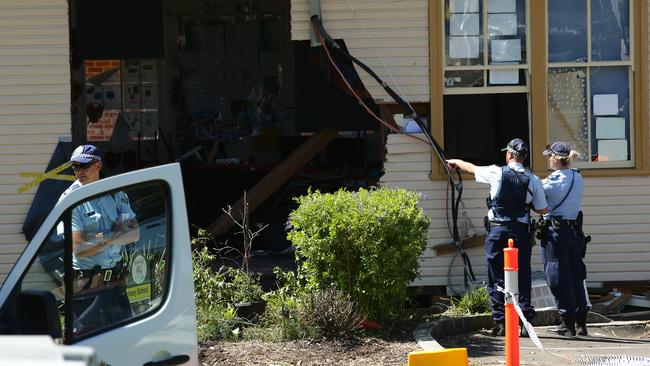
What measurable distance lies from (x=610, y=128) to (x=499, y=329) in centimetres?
296

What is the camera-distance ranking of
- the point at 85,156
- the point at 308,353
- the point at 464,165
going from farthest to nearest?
1. the point at 464,165
2. the point at 308,353
3. the point at 85,156

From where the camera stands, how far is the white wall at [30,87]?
1127cm

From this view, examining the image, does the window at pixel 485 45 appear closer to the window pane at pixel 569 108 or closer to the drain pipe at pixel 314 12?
the window pane at pixel 569 108

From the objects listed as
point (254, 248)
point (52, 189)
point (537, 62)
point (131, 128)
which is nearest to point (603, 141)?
point (537, 62)

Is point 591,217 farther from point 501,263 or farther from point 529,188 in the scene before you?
point 501,263

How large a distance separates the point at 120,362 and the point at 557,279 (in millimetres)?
5962

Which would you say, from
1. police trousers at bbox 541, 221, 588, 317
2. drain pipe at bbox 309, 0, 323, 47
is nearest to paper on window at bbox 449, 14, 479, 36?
drain pipe at bbox 309, 0, 323, 47

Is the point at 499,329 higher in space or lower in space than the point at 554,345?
higher

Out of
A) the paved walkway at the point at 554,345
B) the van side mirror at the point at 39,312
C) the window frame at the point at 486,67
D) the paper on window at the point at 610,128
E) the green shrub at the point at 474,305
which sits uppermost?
the window frame at the point at 486,67

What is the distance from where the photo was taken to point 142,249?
16.9 ft

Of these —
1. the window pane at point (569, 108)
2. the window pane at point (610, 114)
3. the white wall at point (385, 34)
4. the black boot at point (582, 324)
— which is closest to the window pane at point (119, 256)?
the black boot at point (582, 324)

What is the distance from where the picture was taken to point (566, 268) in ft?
32.2

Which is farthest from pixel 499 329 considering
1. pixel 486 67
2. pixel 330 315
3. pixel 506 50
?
pixel 506 50

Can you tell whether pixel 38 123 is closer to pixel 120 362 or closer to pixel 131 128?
pixel 131 128
